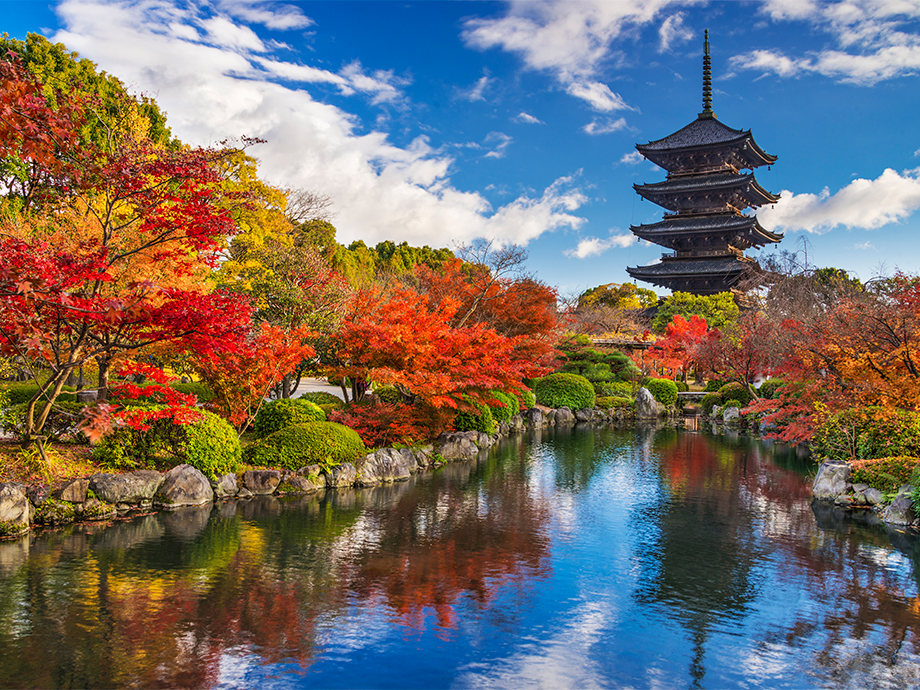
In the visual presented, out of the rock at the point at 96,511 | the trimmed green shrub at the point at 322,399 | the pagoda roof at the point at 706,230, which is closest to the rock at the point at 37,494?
the rock at the point at 96,511

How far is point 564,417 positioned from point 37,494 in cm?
1755

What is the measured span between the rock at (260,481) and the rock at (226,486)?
196mm

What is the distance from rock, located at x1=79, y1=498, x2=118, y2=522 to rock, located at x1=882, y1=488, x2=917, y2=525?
10.8 meters

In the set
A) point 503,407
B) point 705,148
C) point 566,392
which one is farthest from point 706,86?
point 503,407

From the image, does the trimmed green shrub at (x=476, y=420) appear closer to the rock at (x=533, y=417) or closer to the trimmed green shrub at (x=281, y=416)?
the trimmed green shrub at (x=281, y=416)

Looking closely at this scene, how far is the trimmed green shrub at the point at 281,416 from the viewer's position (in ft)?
36.7

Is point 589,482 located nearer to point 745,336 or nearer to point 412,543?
point 412,543

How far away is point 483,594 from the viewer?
5855 mm

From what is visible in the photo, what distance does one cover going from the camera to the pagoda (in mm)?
35562

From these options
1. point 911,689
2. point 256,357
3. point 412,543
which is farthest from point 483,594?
point 256,357

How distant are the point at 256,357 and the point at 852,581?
29.2 feet

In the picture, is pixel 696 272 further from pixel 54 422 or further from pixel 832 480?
pixel 54 422

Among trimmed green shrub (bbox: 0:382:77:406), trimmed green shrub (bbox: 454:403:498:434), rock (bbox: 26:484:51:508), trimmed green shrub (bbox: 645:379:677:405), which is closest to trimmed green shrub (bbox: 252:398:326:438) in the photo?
trimmed green shrub (bbox: 0:382:77:406)

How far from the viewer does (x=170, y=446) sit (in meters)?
9.05
